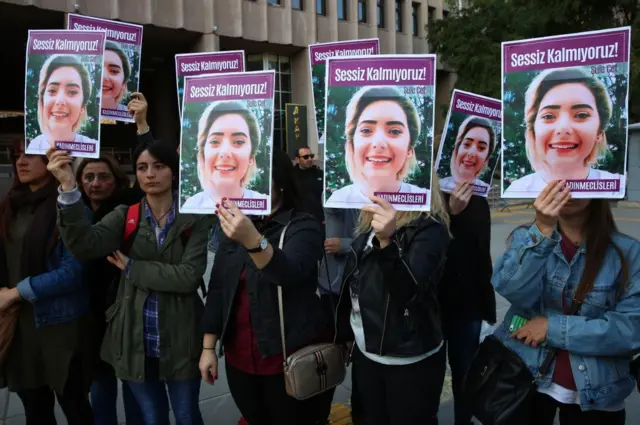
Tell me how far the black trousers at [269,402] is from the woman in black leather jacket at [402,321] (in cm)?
32

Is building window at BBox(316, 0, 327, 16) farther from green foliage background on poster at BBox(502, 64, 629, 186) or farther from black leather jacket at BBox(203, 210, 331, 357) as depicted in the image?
green foliage background on poster at BBox(502, 64, 629, 186)

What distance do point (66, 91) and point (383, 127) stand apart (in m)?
1.72

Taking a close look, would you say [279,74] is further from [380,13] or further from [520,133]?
[520,133]

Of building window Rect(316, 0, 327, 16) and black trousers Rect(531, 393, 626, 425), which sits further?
building window Rect(316, 0, 327, 16)

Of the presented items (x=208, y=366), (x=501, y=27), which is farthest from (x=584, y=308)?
(x=501, y=27)

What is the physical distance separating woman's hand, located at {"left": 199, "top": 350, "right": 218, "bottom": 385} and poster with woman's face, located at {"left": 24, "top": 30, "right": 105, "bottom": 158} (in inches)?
47.2

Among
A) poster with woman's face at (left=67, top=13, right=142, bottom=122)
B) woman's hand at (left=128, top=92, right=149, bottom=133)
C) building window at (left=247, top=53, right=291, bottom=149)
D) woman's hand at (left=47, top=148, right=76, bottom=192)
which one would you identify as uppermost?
building window at (left=247, top=53, right=291, bottom=149)

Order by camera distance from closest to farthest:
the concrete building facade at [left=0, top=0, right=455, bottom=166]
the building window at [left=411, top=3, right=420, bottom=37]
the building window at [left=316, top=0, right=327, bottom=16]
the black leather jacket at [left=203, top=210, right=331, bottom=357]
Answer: the black leather jacket at [left=203, top=210, right=331, bottom=357] < the concrete building facade at [left=0, top=0, right=455, bottom=166] < the building window at [left=316, top=0, right=327, bottom=16] < the building window at [left=411, top=3, right=420, bottom=37]

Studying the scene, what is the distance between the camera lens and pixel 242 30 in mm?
22312

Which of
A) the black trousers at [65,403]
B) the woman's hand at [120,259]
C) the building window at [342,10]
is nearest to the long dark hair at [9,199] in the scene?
the woman's hand at [120,259]

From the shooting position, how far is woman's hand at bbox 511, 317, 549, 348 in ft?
6.84

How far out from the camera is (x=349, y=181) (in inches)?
84.9

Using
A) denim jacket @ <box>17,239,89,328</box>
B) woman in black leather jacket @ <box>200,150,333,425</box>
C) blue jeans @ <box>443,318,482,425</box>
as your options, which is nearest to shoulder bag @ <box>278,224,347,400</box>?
woman in black leather jacket @ <box>200,150,333,425</box>

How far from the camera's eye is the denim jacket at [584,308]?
1977mm
